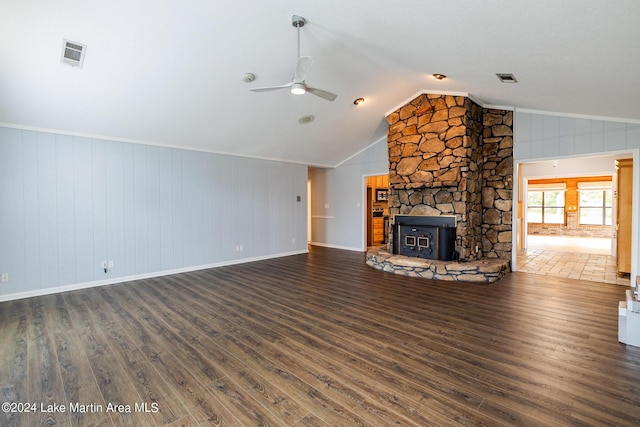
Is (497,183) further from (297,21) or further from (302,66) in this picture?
(297,21)

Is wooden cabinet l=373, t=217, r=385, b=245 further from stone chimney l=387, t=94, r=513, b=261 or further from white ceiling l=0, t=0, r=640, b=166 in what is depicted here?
white ceiling l=0, t=0, r=640, b=166

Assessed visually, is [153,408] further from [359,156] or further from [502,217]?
[359,156]

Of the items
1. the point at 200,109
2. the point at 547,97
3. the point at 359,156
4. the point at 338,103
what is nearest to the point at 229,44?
the point at 200,109

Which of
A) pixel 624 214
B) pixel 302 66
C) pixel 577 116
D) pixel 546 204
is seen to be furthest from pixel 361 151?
pixel 546 204

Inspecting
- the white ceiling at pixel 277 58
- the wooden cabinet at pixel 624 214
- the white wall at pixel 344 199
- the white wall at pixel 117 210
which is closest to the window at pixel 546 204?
the wooden cabinet at pixel 624 214

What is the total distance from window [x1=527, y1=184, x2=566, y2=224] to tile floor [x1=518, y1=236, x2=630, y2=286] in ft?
11.6

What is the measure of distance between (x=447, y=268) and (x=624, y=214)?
3.19 m

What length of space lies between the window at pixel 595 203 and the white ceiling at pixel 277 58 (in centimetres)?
891

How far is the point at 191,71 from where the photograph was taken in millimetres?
4000

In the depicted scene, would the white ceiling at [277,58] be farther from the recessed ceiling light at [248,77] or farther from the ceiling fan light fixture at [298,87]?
the ceiling fan light fixture at [298,87]

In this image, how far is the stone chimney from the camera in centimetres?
560

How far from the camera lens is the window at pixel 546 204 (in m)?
12.3

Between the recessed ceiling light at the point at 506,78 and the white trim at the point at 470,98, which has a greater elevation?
the white trim at the point at 470,98

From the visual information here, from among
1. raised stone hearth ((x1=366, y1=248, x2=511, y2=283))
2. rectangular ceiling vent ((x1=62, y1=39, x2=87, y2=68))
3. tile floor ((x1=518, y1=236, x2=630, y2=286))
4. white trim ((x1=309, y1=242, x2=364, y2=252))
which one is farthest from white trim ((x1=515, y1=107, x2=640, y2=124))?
rectangular ceiling vent ((x1=62, y1=39, x2=87, y2=68))
